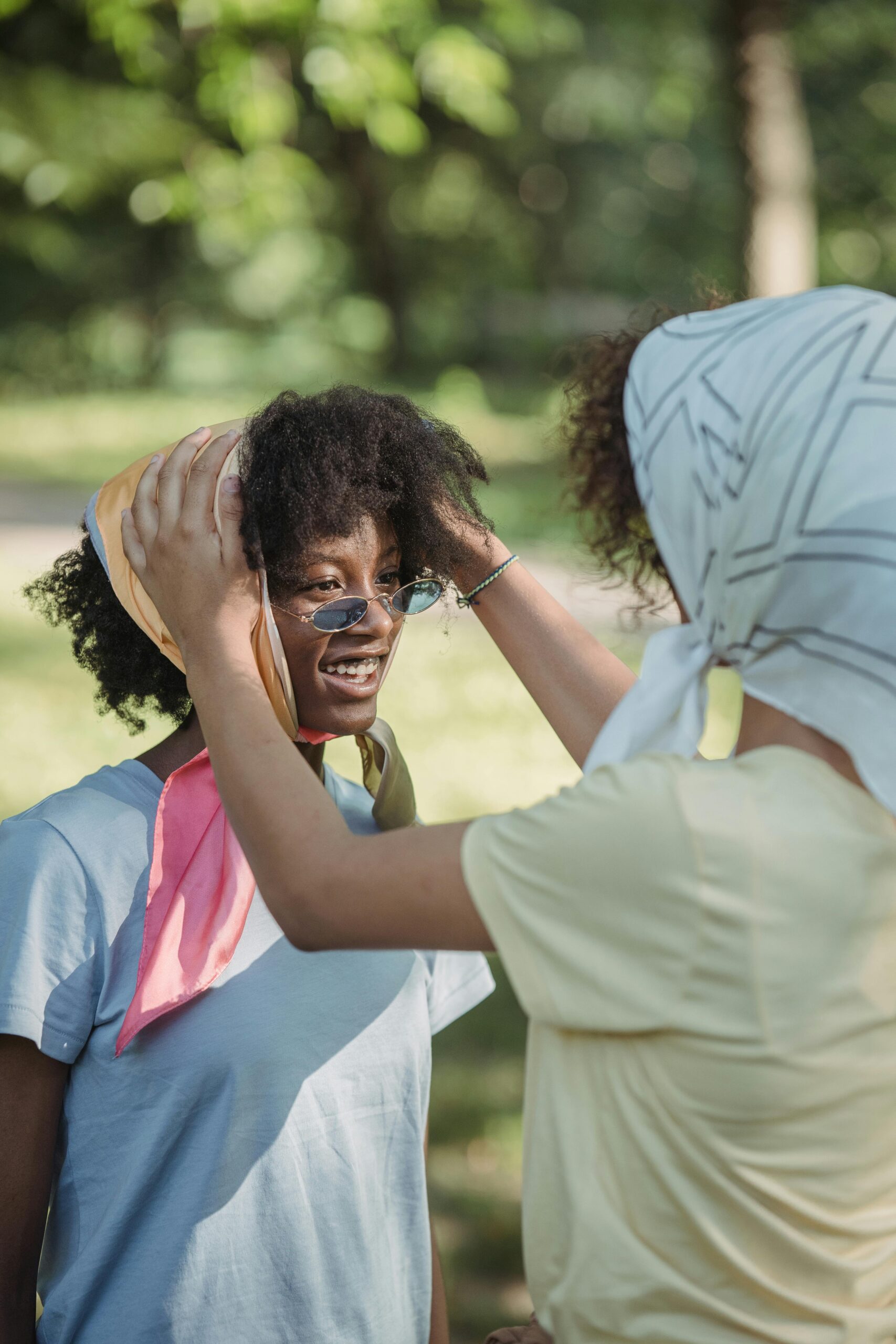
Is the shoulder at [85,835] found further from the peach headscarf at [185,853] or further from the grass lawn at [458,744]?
the grass lawn at [458,744]

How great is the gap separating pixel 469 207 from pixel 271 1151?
2681 cm

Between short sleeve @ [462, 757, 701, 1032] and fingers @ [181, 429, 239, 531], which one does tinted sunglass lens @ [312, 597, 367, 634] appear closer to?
fingers @ [181, 429, 239, 531]

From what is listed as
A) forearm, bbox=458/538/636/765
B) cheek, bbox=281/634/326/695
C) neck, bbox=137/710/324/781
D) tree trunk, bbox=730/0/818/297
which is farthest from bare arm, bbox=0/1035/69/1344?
tree trunk, bbox=730/0/818/297

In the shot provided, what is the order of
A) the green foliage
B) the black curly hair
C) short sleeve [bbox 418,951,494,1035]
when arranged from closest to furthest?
the black curly hair
short sleeve [bbox 418,951,494,1035]
the green foliage

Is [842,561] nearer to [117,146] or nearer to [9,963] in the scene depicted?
[9,963]

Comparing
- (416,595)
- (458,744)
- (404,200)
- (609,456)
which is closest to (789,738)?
(609,456)

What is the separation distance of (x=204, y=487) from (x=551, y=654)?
27.7 inches

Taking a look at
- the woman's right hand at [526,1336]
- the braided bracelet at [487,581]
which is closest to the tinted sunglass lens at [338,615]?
the braided bracelet at [487,581]

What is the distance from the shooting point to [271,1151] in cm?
206

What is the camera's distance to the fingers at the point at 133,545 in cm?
195

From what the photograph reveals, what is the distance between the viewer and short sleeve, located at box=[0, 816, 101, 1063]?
1.92m

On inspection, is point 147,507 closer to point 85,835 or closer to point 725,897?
point 85,835

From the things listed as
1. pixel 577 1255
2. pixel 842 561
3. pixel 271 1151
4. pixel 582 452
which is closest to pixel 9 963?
pixel 271 1151

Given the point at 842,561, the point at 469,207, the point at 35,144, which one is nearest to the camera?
the point at 842,561
